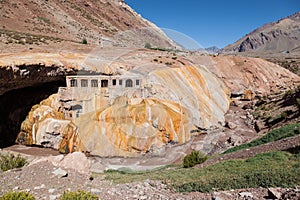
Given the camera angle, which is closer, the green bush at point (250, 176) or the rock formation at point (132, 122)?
the green bush at point (250, 176)

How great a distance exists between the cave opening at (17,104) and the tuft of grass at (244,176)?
14.4m

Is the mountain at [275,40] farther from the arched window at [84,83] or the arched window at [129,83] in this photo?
the arched window at [84,83]

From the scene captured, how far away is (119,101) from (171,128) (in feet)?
15.8

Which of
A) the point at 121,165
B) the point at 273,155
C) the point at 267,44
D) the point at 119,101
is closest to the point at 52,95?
the point at 119,101

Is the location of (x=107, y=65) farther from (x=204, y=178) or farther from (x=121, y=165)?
(x=204, y=178)

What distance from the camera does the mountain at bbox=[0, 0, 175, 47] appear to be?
139ft

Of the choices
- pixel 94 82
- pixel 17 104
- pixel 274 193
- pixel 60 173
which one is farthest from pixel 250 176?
pixel 17 104

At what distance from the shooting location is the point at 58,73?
16.9m

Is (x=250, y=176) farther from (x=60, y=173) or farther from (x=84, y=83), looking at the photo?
(x=84, y=83)

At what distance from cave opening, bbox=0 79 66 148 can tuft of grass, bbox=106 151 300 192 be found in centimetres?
1440

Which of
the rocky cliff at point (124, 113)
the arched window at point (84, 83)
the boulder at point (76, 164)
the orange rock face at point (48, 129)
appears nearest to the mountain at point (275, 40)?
the rocky cliff at point (124, 113)

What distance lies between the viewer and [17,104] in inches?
755

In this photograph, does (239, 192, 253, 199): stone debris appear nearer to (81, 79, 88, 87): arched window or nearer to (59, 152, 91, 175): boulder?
(59, 152, 91, 175): boulder

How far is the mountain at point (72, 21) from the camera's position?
42.4 m
